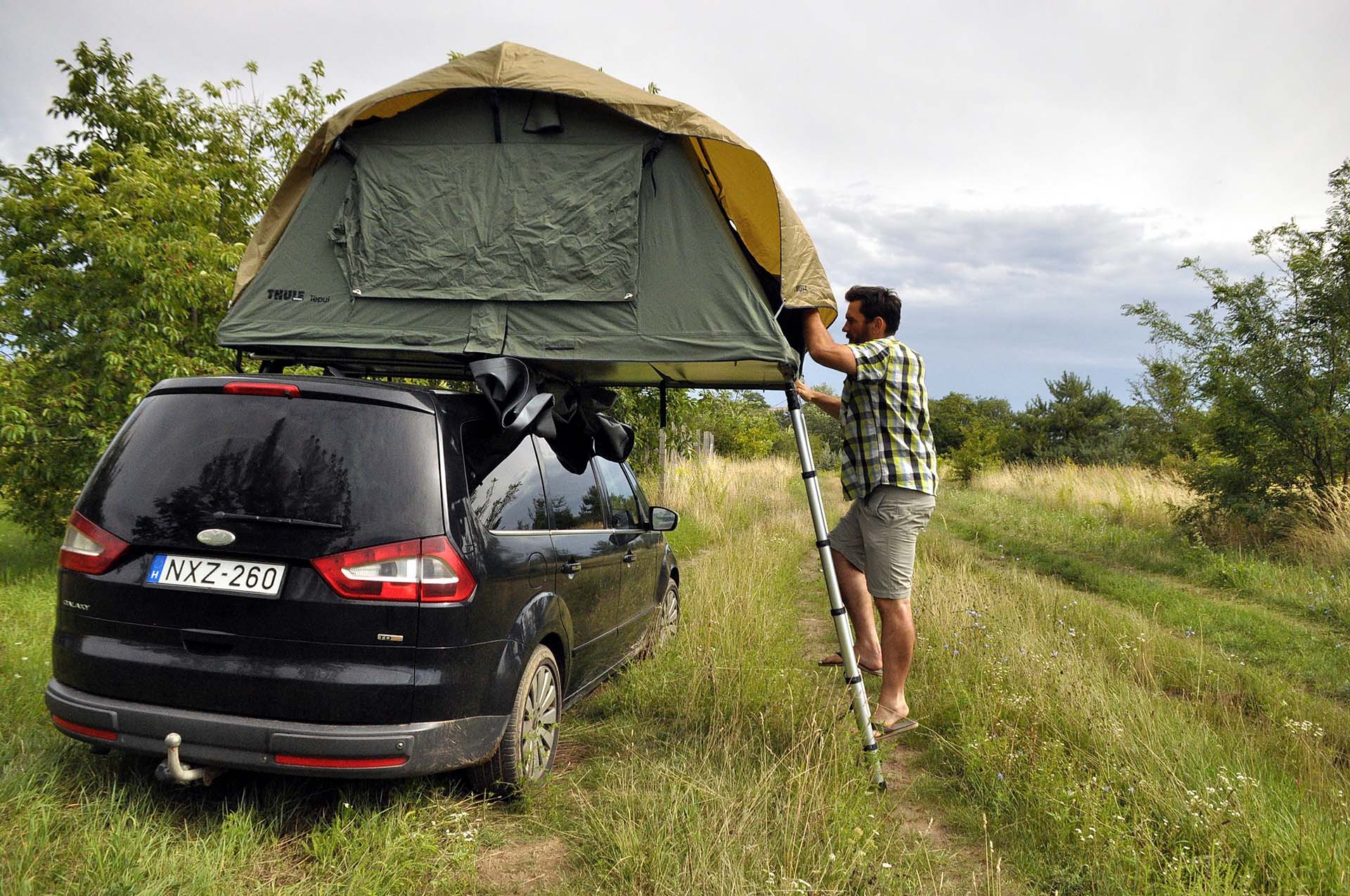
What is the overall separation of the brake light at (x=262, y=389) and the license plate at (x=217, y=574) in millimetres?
620

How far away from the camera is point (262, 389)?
3.00 metres

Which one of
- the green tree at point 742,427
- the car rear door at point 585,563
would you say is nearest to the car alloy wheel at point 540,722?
the car rear door at point 585,563

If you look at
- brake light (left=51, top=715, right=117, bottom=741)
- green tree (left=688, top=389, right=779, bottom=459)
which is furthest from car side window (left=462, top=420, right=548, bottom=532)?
green tree (left=688, top=389, right=779, bottom=459)

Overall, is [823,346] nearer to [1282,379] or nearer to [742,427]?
[1282,379]

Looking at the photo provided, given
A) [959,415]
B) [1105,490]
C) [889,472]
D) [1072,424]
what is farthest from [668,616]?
[959,415]

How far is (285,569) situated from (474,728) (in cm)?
89

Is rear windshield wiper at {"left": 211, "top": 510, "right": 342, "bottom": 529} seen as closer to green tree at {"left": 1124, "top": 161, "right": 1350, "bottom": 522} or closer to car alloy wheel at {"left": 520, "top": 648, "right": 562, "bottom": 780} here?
car alloy wheel at {"left": 520, "top": 648, "right": 562, "bottom": 780}

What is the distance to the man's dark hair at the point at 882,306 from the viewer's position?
4484mm

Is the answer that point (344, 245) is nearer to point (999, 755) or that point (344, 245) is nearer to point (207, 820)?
point (207, 820)

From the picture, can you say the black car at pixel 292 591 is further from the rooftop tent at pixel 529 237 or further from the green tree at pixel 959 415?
the green tree at pixel 959 415

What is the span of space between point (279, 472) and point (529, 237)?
69.5 inches

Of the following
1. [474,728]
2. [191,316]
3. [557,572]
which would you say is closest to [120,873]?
[474,728]

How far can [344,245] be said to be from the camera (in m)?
4.16

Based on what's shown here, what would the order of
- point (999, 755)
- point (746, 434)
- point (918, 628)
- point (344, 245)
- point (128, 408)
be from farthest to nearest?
point (746, 434) < point (128, 408) < point (918, 628) < point (344, 245) < point (999, 755)
